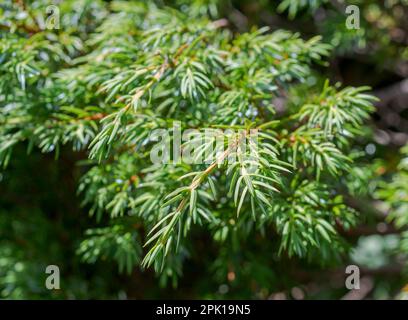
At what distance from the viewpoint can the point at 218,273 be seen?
1.38m

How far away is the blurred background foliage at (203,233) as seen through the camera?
1.35m

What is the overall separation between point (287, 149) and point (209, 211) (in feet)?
0.70

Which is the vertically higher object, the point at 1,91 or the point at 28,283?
the point at 1,91

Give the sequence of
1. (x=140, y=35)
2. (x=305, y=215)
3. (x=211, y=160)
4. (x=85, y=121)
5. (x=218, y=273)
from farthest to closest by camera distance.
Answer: (x=218, y=273)
(x=140, y=35)
(x=85, y=121)
(x=305, y=215)
(x=211, y=160)

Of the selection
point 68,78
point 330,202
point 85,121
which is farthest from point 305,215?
point 68,78

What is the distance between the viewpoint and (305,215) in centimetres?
103

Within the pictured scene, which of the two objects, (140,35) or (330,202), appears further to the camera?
(140,35)

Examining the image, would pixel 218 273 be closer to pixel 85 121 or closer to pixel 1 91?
pixel 85 121

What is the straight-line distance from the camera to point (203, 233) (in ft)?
5.02

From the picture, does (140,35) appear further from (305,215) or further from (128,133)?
(305,215)

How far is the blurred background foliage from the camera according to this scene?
135cm

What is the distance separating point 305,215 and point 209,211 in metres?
0.20

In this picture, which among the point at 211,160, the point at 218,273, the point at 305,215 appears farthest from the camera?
the point at 218,273
